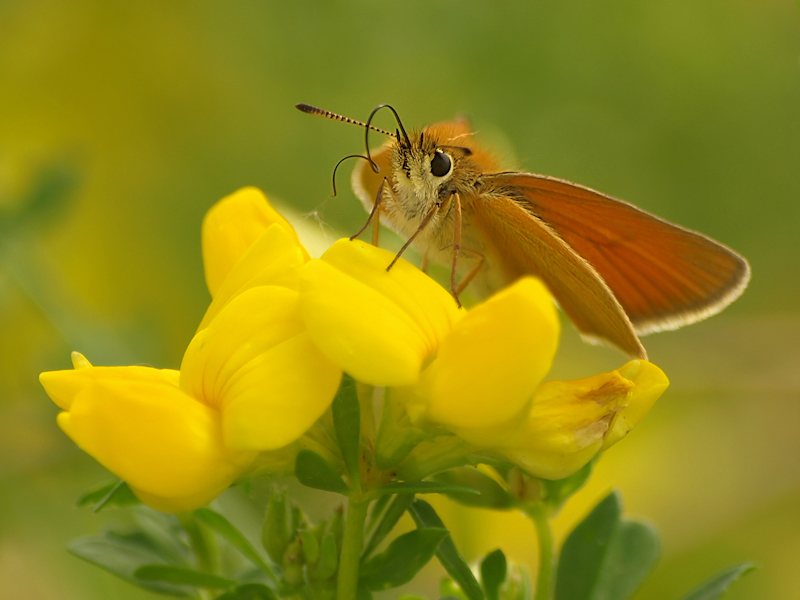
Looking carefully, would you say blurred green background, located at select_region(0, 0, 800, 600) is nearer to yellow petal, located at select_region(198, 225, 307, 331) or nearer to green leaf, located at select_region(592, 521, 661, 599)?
green leaf, located at select_region(592, 521, 661, 599)

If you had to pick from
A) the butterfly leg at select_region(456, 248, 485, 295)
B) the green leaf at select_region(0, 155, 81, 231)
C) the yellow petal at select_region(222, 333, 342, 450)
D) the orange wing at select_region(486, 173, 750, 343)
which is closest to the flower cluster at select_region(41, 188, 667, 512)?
the yellow petal at select_region(222, 333, 342, 450)

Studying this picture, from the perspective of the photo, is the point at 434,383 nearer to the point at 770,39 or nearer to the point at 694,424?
the point at 694,424

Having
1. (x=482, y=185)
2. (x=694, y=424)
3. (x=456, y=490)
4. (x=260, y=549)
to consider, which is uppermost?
(x=482, y=185)

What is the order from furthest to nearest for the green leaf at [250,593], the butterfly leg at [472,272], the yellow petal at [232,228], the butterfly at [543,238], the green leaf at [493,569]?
the butterfly leg at [472,272]
the butterfly at [543,238]
the yellow petal at [232,228]
the green leaf at [493,569]
the green leaf at [250,593]

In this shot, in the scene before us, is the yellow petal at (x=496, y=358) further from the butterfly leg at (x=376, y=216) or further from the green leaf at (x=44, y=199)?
the green leaf at (x=44, y=199)

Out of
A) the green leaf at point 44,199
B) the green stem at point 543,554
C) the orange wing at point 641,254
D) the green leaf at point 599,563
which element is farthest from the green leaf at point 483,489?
the green leaf at point 44,199

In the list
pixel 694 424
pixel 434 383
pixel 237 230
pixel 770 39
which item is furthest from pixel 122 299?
pixel 770 39
